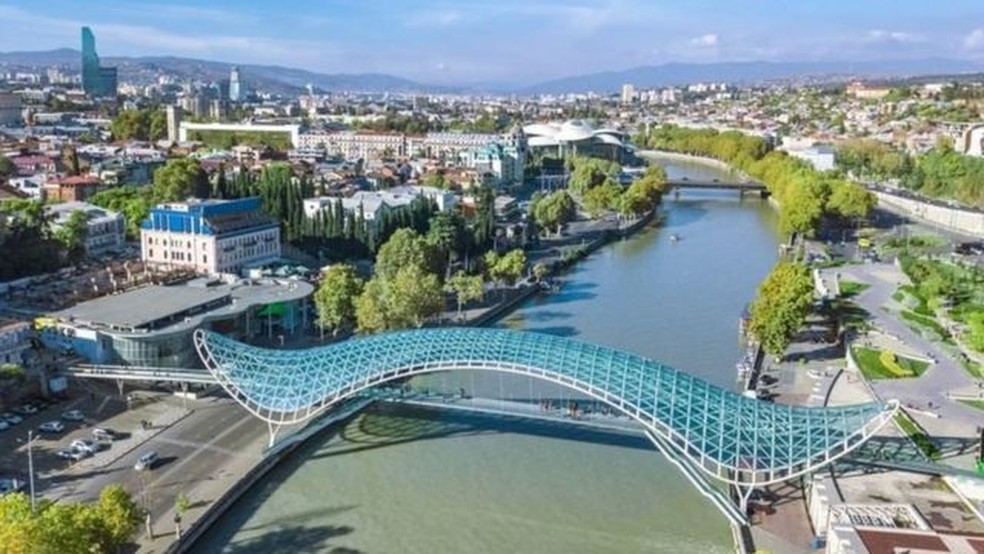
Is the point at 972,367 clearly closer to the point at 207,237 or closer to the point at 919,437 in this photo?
the point at 919,437

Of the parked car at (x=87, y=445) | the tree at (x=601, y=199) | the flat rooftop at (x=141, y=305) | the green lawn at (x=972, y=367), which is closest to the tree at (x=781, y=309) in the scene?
the green lawn at (x=972, y=367)

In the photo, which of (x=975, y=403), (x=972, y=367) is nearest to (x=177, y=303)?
(x=975, y=403)

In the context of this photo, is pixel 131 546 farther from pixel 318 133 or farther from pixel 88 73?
pixel 88 73

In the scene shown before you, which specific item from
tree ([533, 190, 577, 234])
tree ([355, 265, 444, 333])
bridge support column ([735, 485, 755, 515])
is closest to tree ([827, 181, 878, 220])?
tree ([533, 190, 577, 234])

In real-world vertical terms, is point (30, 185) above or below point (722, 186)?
above

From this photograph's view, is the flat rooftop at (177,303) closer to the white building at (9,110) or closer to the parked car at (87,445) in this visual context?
the parked car at (87,445)

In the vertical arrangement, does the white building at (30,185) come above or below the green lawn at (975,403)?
above
